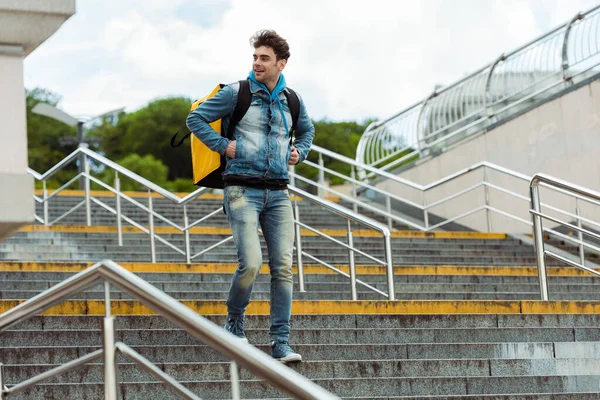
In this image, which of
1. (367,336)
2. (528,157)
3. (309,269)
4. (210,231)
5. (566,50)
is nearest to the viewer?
(367,336)

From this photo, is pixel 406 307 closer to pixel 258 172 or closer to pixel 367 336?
pixel 367 336

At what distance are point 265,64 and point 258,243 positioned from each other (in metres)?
0.92

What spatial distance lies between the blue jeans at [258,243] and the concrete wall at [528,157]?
7427 millimetres

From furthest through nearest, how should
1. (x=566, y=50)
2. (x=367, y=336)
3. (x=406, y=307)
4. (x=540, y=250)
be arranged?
(x=566, y=50) → (x=540, y=250) → (x=406, y=307) → (x=367, y=336)

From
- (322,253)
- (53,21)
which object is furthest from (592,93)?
(53,21)

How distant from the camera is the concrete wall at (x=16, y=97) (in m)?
3.96

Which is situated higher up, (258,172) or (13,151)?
(258,172)

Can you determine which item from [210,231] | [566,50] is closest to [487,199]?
[566,50]

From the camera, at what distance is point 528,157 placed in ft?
45.8

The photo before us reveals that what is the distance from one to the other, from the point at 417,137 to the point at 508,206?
2626mm

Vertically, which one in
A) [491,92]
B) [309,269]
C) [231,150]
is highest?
[491,92]

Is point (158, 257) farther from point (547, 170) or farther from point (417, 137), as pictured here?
point (417, 137)

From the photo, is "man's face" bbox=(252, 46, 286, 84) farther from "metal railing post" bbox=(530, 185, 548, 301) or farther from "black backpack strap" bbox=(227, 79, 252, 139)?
"metal railing post" bbox=(530, 185, 548, 301)

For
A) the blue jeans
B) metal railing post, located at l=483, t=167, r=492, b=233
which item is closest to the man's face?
the blue jeans
